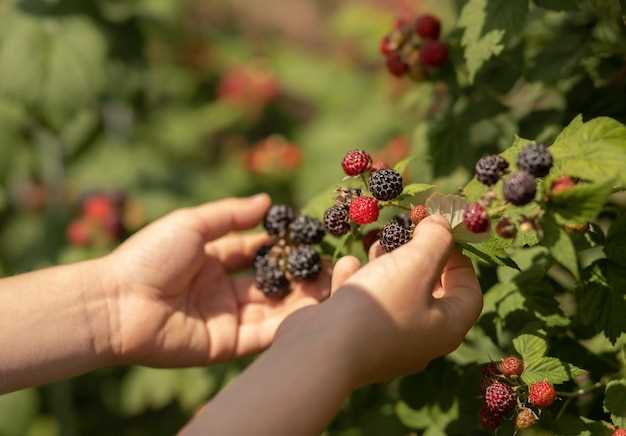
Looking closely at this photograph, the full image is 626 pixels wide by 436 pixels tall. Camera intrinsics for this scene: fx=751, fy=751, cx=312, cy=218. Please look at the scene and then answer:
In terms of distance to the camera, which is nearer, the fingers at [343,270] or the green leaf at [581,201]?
the green leaf at [581,201]

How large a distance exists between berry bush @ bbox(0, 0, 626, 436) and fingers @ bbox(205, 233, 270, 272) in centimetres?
25

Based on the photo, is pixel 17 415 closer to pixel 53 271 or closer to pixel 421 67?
pixel 53 271

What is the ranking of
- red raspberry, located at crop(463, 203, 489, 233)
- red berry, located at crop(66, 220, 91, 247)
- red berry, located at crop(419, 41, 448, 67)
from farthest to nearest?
red berry, located at crop(66, 220, 91, 247)
red berry, located at crop(419, 41, 448, 67)
red raspberry, located at crop(463, 203, 489, 233)

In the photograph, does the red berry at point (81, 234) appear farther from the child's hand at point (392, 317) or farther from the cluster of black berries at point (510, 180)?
the cluster of black berries at point (510, 180)

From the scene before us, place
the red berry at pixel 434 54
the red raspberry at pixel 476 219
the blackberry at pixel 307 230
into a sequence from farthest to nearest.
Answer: the red berry at pixel 434 54 < the blackberry at pixel 307 230 < the red raspberry at pixel 476 219

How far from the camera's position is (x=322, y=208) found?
7.03 feet

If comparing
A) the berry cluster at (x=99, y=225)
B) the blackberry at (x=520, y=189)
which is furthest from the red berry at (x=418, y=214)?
the berry cluster at (x=99, y=225)

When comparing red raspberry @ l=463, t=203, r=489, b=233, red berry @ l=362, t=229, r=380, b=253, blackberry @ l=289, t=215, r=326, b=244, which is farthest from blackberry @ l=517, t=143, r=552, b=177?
blackberry @ l=289, t=215, r=326, b=244

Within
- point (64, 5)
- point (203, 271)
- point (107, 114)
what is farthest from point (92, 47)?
point (203, 271)

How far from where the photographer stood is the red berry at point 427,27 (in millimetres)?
2379

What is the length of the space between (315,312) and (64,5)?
2.88 m

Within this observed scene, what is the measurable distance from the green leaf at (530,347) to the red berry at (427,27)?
1081 millimetres

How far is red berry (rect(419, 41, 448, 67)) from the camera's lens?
7.60 feet

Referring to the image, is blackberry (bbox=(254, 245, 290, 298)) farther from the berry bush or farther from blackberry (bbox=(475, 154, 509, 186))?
blackberry (bbox=(475, 154, 509, 186))
